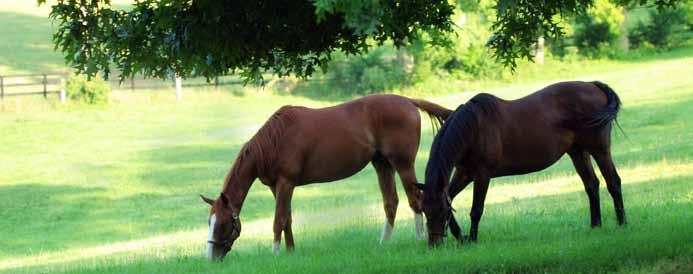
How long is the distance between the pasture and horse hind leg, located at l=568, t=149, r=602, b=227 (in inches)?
8.2

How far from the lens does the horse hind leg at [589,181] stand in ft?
34.3

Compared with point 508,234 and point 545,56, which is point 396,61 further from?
point 508,234

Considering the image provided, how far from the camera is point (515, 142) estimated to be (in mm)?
10062

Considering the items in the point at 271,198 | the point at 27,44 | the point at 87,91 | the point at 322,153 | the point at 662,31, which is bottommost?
the point at 271,198

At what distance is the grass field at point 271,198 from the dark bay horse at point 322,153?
1.48 ft

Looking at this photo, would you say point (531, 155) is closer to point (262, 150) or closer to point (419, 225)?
point (419, 225)

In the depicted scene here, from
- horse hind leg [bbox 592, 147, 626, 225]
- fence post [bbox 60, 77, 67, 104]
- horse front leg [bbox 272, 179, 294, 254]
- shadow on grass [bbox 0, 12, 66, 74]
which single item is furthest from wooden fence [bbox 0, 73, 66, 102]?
horse hind leg [bbox 592, 147, 626, 225]

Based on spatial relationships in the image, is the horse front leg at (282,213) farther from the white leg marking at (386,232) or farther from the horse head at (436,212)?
the horse head at (436,212)

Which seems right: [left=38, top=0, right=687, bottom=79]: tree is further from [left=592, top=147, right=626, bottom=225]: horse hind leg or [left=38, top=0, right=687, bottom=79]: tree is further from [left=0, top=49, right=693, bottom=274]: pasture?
[left=592, top=147, right=626, bottom=225]: horse hind leg

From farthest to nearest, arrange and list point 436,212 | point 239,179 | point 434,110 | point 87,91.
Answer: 1. point 87,91
2. point 434,110
3. point 239,179
4. point 436,212

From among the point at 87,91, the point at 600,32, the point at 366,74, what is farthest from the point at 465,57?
the point at 87,91

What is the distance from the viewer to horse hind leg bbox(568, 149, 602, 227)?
10469mm

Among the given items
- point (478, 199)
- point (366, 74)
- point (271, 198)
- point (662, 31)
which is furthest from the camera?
point (662, 31)

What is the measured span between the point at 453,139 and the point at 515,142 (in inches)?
34.7
